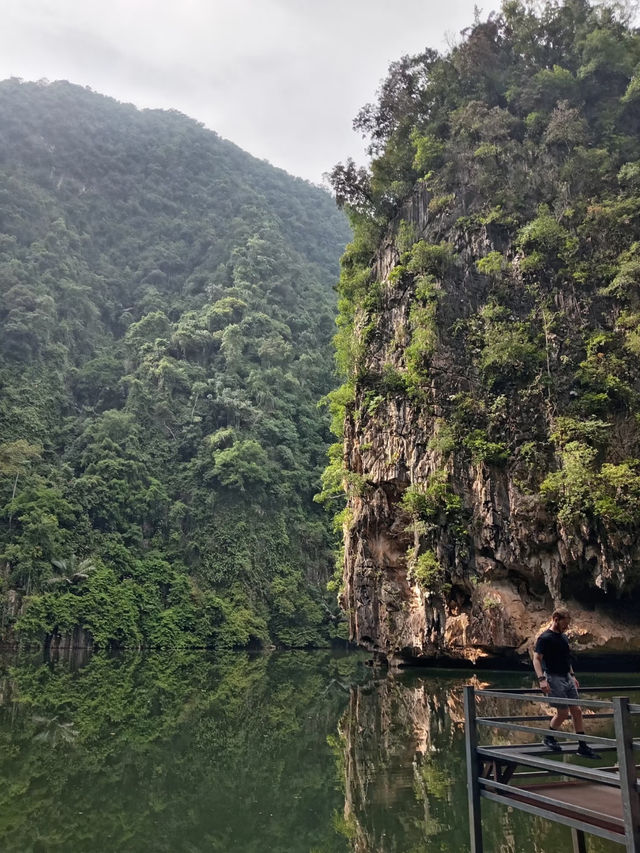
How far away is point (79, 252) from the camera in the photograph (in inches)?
2505

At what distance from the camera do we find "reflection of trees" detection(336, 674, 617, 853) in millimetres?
6520

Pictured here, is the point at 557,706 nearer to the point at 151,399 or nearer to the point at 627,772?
the point at 627,772

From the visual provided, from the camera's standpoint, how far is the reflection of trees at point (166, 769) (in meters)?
7.16

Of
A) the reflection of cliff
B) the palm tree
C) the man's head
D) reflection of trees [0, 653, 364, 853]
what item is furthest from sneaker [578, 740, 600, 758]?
the palm tree

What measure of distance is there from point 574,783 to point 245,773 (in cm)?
673

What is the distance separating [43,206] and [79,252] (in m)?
5.58

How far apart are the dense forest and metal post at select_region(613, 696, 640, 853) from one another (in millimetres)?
35526

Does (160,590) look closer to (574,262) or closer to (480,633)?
(480,633)

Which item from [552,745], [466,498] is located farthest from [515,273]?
[552,745]

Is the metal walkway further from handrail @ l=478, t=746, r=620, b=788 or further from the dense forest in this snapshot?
the dense forest

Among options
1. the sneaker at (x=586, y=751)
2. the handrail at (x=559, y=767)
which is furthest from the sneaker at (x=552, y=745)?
the handrail at (x=559, y=767)

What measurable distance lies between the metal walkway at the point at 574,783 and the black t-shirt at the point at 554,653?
2.38 feet

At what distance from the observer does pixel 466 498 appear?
17641mm

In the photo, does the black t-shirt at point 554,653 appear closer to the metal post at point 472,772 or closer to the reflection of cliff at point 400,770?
the metal post at point 472,772
